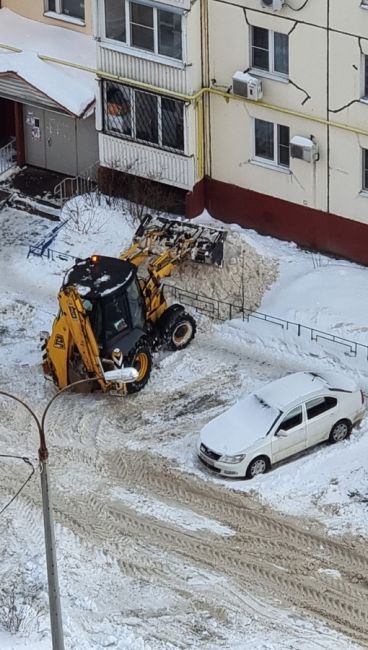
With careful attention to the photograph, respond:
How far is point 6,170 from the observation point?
161 feet

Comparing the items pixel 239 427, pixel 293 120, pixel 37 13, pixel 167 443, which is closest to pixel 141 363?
pixel 167 443

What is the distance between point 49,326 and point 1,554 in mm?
8721

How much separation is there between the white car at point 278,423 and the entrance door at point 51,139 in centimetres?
1251

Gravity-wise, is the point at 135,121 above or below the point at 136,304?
above

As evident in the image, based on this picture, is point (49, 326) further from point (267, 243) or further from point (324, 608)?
point (324, 608)

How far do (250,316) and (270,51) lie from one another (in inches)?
256

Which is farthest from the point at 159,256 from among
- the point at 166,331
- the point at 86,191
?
the point at 86,191

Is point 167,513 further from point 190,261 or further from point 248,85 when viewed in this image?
point 248,85

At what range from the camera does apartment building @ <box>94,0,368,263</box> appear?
4194cm

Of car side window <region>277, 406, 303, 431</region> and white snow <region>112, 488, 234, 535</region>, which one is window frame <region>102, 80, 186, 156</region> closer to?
car side window <region>277, 406, 303, 431</region>

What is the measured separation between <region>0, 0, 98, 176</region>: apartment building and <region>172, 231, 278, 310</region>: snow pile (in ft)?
18.6

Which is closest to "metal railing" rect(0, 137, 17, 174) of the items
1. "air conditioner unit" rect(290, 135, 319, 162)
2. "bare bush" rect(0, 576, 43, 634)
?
"air conditioner unit" rect(290, 135, 319, 162)

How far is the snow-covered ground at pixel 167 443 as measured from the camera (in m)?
33.2

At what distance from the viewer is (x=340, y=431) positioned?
38.1 metres
